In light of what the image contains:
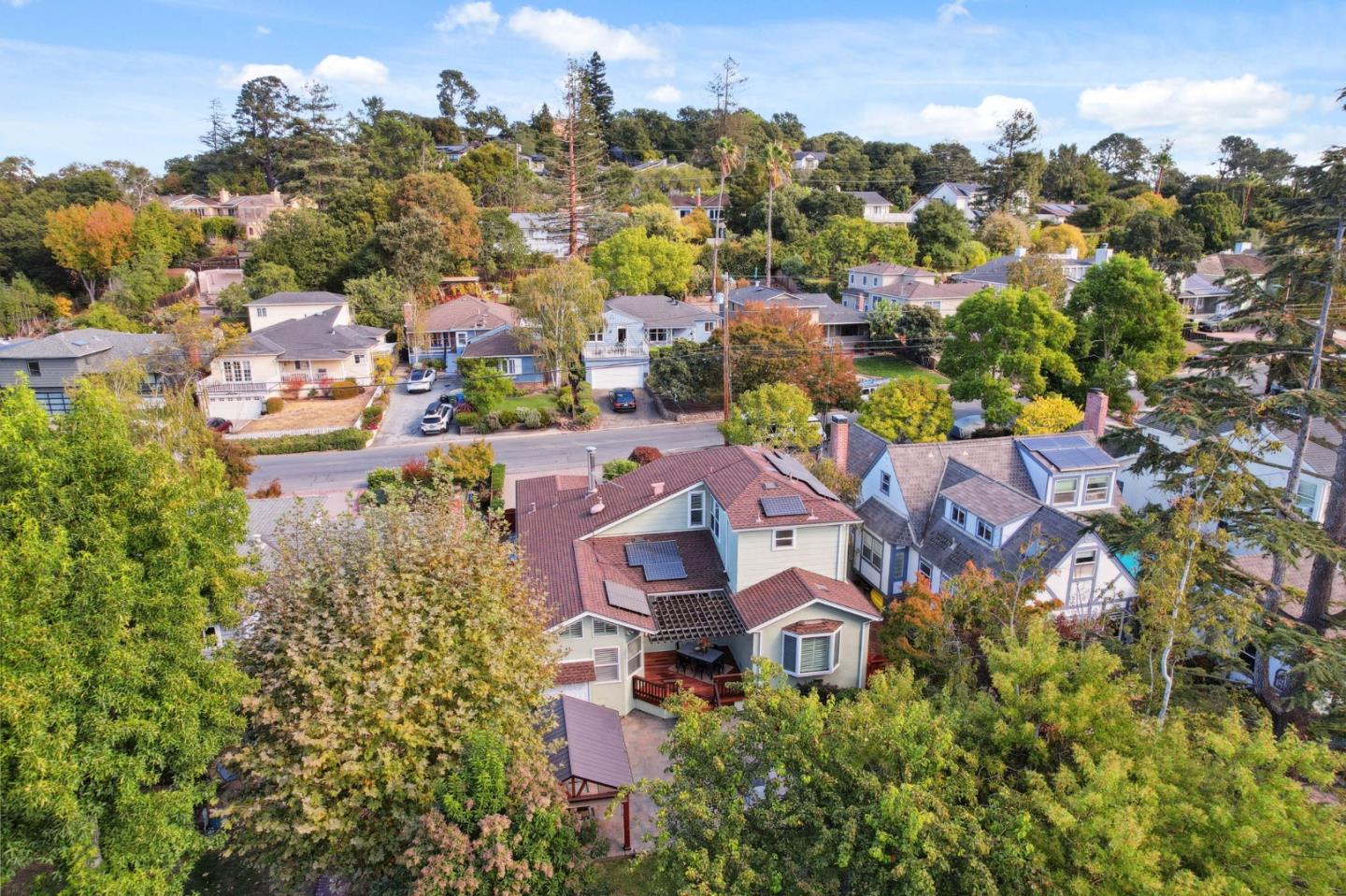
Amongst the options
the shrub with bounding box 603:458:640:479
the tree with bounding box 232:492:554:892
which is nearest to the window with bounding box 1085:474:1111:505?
the shrub with bounding box 603:458:640:479

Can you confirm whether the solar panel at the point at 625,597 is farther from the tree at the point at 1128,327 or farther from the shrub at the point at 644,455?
the tree at the point at 1128,327

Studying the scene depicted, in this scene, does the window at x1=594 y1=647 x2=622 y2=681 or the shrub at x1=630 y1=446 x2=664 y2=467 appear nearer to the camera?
the window at x1=594 y1=647 x2=622 y2=681

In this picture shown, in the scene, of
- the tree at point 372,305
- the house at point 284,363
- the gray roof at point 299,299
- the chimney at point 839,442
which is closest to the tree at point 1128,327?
the chimney at point 839,442

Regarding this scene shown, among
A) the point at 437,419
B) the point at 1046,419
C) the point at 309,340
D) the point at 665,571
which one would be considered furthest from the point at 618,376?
the point at 665,571

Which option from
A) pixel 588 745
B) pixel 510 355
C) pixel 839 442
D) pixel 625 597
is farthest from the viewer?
pixel 510 355

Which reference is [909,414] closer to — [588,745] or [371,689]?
[588,745]

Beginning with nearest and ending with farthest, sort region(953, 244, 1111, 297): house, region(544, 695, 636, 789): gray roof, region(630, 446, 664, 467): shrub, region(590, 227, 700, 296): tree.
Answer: region(544, 695, 636, 789): gray roof < region(630, 446, 664, 467): shrub < region(953, 244, 1111, 297): house < region(590, 227, 700, 296): tree

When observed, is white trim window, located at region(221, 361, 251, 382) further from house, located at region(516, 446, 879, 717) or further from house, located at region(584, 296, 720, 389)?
house, located at region(516, 446, 879, 717)
